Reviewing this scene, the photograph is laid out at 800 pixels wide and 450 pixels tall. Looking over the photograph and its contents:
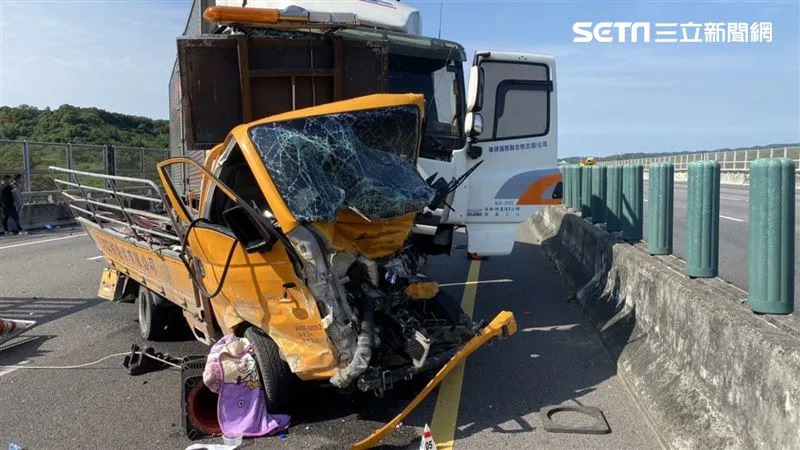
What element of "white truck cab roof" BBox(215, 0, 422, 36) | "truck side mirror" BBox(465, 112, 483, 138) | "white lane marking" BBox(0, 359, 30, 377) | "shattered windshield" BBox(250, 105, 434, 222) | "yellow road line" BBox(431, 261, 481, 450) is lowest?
"yellow road line" BBox(431, 261, 481, 450)

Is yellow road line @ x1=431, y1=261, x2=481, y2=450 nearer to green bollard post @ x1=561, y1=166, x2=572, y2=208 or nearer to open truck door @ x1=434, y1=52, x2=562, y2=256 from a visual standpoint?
open truck door @ x1=434, y1=52, x2=562, y2=256

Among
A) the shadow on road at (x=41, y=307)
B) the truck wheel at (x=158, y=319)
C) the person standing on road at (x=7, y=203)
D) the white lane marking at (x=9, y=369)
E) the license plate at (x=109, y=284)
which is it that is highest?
the person standing on road at (x=7, y=203)

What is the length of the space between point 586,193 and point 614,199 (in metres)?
3.56

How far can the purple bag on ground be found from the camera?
14.7ft

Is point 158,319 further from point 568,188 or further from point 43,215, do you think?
point 43,215

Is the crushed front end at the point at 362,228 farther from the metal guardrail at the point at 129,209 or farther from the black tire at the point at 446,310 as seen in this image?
the metal guardrail at the point at 129,209

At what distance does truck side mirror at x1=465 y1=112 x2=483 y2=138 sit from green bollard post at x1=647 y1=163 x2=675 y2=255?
1951mm

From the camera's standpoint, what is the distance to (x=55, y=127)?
144 ft

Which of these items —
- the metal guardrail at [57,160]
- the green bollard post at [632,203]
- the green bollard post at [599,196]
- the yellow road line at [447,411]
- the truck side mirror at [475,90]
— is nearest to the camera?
the yellow road line at [447,411]

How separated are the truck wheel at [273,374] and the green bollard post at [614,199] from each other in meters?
4.82

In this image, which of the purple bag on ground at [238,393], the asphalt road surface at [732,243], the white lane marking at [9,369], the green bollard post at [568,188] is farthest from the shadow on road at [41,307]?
the green bollard post at [568,188]

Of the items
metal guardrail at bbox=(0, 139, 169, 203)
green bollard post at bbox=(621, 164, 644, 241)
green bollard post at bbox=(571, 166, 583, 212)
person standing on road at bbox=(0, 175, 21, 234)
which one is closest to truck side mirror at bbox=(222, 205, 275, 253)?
green bollard post at bbox=(621, 164, 644, 241)

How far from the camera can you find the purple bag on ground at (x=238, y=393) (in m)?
4.47

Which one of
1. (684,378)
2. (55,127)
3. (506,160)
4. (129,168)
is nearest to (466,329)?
(684,378)
